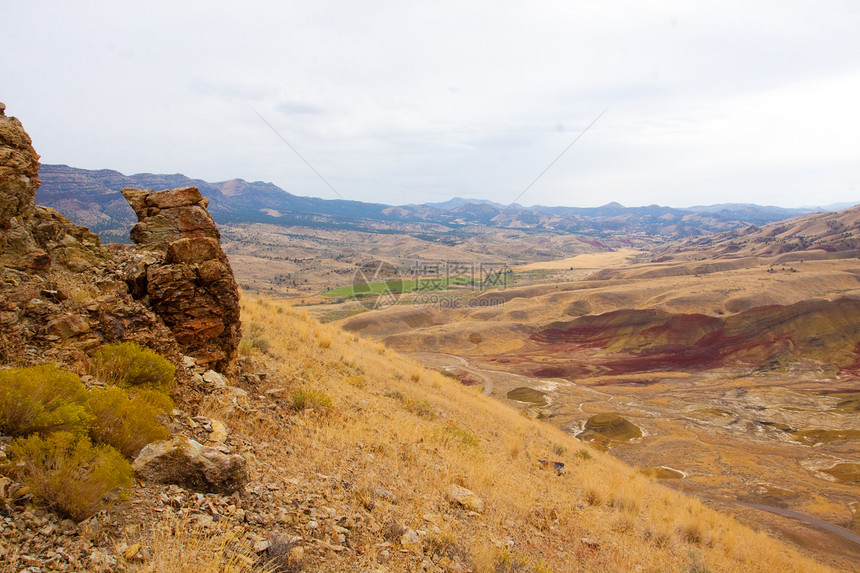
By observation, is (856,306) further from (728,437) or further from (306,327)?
(306,327)

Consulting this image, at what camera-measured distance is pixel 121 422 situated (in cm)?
391

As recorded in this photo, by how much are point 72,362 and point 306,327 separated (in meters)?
9.77

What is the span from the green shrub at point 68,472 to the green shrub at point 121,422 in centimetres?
33

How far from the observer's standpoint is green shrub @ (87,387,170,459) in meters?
3.80

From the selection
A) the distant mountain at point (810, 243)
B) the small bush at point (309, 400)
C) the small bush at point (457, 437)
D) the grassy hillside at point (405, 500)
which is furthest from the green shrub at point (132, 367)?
the distant mountain at point (810, 243)

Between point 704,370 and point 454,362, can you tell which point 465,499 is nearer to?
point 454,362

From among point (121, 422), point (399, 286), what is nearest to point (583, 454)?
point (121, 422)

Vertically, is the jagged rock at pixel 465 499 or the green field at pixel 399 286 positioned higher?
the jagged rock at pixel 465 499

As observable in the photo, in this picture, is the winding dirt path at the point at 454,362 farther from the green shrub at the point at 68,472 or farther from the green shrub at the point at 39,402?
the green shrub at the point at 68,472

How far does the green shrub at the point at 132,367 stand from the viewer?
4688mm

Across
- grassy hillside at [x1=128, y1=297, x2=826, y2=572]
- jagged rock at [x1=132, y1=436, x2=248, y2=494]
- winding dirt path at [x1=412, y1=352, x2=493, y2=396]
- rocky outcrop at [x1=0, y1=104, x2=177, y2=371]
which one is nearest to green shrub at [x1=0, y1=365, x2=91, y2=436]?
jagged rock at [x1=132, y1=436, x2=248, y2=494]

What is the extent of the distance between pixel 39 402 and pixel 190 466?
131 cm

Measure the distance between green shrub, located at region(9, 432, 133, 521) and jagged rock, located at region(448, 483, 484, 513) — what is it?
396 cm

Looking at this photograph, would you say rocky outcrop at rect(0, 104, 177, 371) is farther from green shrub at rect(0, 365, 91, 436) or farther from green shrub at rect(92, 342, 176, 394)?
green shrub at rect(0, 365, 91, 436)
